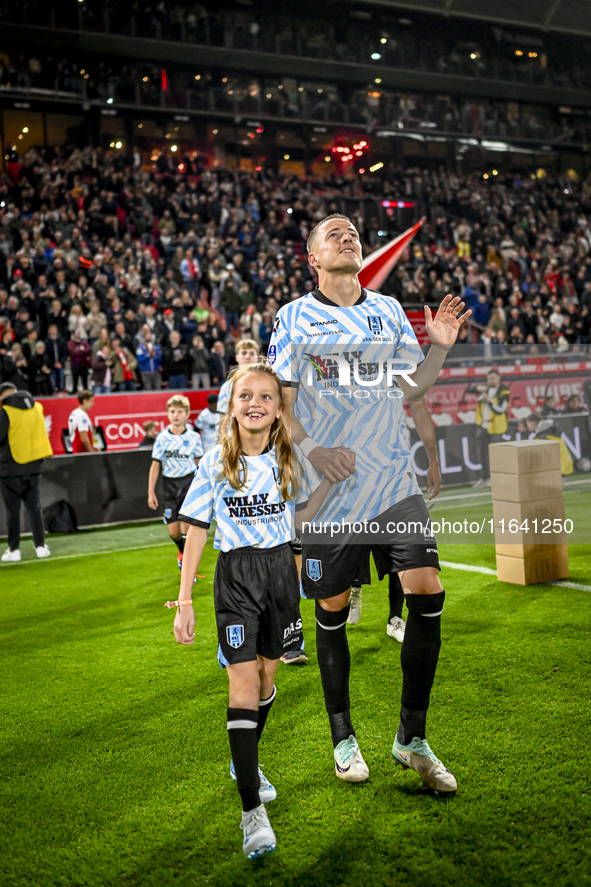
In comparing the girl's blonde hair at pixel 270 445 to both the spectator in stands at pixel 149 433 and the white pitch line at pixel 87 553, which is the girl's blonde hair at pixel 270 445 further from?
the spectator in stands at pixel 149 433

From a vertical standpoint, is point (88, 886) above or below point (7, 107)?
below

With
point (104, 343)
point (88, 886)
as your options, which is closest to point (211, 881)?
point (88, 886)

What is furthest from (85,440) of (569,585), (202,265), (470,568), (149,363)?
(202,265)

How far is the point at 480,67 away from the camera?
119 feet

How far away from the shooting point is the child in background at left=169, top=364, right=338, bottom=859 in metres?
2.83

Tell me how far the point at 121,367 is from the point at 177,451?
732 centimetres

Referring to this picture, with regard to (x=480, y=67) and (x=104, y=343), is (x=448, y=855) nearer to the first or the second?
(x=104, y=343)

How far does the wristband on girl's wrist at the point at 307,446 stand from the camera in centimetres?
318

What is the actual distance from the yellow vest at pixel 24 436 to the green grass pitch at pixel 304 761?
135 inches

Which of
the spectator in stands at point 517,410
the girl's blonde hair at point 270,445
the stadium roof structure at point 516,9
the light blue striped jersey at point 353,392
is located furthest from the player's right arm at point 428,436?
the stadium roof structure at point 516,9

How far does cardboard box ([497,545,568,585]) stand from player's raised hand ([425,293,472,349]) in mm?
3612

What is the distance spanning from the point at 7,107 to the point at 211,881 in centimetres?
3211

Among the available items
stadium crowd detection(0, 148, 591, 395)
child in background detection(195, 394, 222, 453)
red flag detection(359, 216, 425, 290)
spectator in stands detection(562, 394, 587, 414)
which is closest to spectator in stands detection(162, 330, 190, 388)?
stadium crowd detection(0, 148, 591, 395)

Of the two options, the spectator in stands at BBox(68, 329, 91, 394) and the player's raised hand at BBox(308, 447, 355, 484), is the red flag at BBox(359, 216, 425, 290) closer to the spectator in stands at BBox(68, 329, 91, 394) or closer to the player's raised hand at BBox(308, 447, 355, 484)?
the spectator in stands at BBox(68, 329, 91, 394)
